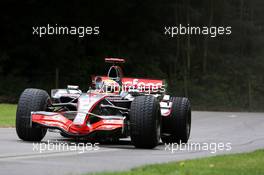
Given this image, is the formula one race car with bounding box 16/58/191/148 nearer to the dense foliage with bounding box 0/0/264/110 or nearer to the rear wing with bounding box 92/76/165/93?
the rear wing with bounding box 92/76/165/93

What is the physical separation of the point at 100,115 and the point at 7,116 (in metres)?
11.1

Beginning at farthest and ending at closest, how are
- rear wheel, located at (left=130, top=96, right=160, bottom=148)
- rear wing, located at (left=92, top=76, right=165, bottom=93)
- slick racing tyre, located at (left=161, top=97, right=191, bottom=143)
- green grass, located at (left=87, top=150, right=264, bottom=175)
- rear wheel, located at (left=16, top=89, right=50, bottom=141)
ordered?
1. rear wing, located at (left=92, top=76, right=165, bottom=93)
2. slick racing tyre, located at (left=161, top=97, right=191, bottom=143)
3. rear wheel, located at (left=16, top=89, right=50, bottom=141)
4. rear wheel, located at (left=130, top=96, right=160, bottom=148)
5. green grass, located at (left=87, top=150, right=264, bottom=175)

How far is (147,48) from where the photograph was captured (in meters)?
48.4

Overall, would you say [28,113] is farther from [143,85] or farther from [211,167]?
[211,167]

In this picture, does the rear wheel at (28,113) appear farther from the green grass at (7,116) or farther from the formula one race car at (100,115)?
the green grass at (7,116)

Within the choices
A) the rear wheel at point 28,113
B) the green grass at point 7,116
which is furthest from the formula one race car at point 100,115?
the green grass at point 7,116

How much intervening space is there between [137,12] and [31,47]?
9.88 meters

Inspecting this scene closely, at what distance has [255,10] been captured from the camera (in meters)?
58.1

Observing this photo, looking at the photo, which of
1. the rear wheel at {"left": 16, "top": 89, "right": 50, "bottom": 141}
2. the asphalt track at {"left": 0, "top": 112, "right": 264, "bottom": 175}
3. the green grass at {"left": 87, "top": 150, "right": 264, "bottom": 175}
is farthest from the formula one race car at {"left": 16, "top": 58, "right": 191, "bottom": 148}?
the green grass at {"left": 87, "top": 150, "right": 264, "bottom": 175}

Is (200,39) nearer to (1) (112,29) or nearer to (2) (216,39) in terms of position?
(2) (216,39)

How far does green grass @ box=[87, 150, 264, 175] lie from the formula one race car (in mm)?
2395

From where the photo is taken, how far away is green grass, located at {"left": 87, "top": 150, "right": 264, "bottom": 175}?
383 inches

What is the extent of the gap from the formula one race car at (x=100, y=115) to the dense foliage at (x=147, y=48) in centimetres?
1951

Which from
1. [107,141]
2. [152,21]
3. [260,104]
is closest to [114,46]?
[152,21]
